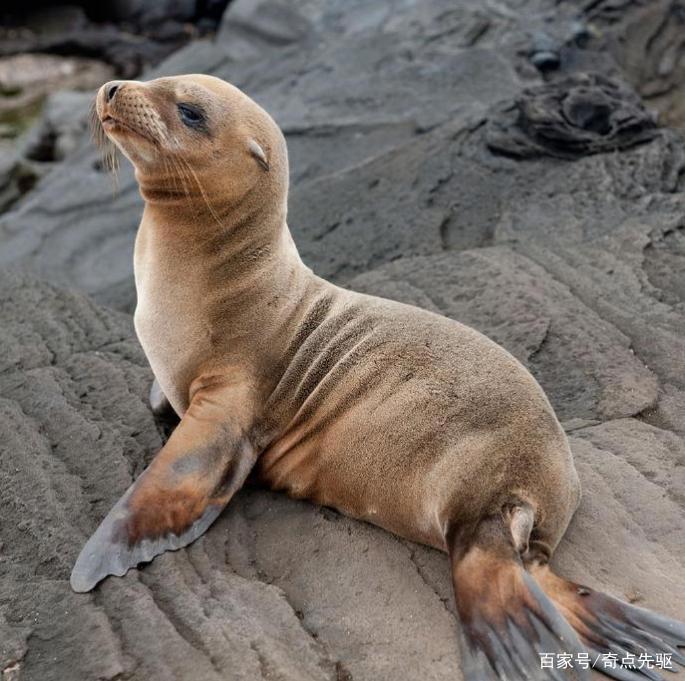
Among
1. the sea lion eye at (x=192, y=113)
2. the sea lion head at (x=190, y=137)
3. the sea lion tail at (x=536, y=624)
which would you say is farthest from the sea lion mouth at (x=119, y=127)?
the sea lion tail at (x=536, y=624)

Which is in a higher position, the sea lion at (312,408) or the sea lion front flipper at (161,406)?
the sea lion at (312,408)

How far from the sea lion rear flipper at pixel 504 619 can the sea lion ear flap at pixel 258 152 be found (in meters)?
1.78

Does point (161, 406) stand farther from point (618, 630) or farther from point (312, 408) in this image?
point (618, 630)

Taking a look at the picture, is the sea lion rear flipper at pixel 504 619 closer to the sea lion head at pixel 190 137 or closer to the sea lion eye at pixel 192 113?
the sea lion head at pixel 190 137

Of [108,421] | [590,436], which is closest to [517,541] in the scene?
[590,436]

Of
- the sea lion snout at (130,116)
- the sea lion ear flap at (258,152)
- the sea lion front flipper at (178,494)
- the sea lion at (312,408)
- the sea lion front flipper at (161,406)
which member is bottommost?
the sea lion front flipper at (161,406)

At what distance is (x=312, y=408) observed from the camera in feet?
11.7

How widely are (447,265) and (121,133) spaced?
2.27 meters

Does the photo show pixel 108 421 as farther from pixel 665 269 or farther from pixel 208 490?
pixel 665 269

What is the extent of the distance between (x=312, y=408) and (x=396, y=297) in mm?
1639

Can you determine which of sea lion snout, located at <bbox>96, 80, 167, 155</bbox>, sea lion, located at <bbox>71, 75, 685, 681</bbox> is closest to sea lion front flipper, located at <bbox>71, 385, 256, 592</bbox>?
sea lion, located at <bbox>71, 75, 685, 681</bbox>

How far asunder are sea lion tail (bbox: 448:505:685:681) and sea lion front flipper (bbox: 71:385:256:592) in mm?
919

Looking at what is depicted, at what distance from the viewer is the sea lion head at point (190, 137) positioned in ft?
11.9

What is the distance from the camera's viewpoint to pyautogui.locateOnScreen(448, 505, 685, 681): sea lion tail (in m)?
2.63
